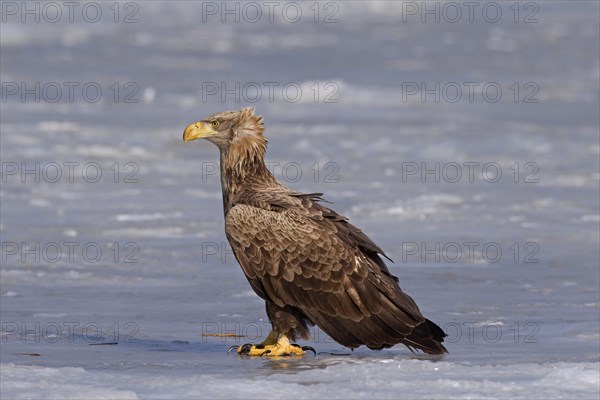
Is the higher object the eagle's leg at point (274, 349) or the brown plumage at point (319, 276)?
the brown plumage at point (319, 276)

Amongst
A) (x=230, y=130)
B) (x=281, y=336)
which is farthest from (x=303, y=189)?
(x=281, y=336)

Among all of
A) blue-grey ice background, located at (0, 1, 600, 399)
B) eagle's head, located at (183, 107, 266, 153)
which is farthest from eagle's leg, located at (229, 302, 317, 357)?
eagle's head, located at (183, 107, 266, 153)

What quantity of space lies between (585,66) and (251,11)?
804 inches

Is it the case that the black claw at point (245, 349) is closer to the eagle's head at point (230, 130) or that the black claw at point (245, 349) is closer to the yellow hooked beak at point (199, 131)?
the eagle's head at point (230, 130)

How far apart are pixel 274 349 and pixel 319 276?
44 cm

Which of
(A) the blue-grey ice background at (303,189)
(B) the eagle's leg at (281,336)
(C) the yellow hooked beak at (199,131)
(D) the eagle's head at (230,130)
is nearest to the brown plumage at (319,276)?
(B) the eagle's leg at (281,336)

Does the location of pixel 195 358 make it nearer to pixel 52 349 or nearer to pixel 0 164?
pixel 52 349

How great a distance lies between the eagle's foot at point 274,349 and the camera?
6.62m

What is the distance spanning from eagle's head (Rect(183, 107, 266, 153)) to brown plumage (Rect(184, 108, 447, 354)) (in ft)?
1.70

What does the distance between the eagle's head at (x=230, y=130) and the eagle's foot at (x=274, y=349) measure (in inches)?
44.2

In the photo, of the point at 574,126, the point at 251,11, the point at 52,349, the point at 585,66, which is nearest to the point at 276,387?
the point at 52,349

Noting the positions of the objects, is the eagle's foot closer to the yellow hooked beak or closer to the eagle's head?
the eagle's head

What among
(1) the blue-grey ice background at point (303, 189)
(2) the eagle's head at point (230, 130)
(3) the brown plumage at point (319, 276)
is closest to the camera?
(1) the blue-grey ice background at point (303, 189)

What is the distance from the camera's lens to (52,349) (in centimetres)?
666
